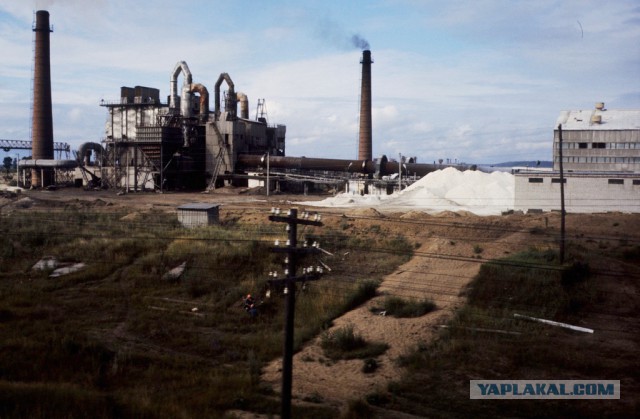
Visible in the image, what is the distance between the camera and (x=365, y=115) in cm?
6006

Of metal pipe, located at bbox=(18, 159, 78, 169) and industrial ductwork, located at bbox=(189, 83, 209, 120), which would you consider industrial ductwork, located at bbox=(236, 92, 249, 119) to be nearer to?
industrial ductwork, located at bbox=(189, 83, 209, 120)

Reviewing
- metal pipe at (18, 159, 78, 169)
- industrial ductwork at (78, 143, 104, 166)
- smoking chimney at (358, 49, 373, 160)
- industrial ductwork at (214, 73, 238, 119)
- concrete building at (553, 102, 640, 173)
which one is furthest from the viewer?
industrial ductwork at (78, 143, 104, 166)

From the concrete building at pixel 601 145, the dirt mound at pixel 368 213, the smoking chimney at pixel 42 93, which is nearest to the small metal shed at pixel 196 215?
the dirt mound at pixel 368 213

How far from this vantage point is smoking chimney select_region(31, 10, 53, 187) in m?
57.3

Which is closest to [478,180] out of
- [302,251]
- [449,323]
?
[449,323]

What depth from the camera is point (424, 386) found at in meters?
14.4

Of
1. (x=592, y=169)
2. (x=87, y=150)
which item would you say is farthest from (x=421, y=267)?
(x=87, y=150)

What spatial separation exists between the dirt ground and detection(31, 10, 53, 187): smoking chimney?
2031cm

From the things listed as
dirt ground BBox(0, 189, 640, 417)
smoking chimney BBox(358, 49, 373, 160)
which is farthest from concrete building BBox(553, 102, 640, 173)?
smoking chimney BBox(358, 49, 373, 160)

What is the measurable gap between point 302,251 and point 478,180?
110 ft

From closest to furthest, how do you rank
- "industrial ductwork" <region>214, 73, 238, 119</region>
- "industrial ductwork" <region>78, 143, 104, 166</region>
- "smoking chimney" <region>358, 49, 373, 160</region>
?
1. "industrial ductwork" <region>214, 73, 238, 119</region>
2. "smoking chimney" <region>358, 49, 373, 160</region>
3. "industrial ductwork" <region>78, 143, 104, 166</region>

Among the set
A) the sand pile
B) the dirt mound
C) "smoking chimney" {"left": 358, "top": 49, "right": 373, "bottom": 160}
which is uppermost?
"smoking chimney" {"left": 358, "top": 49, "right": 373, "bottom": 160}

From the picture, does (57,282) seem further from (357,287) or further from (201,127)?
(201,127)

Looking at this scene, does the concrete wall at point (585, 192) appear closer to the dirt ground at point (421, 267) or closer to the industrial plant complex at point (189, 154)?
the dirt ground at point (421, 267)
